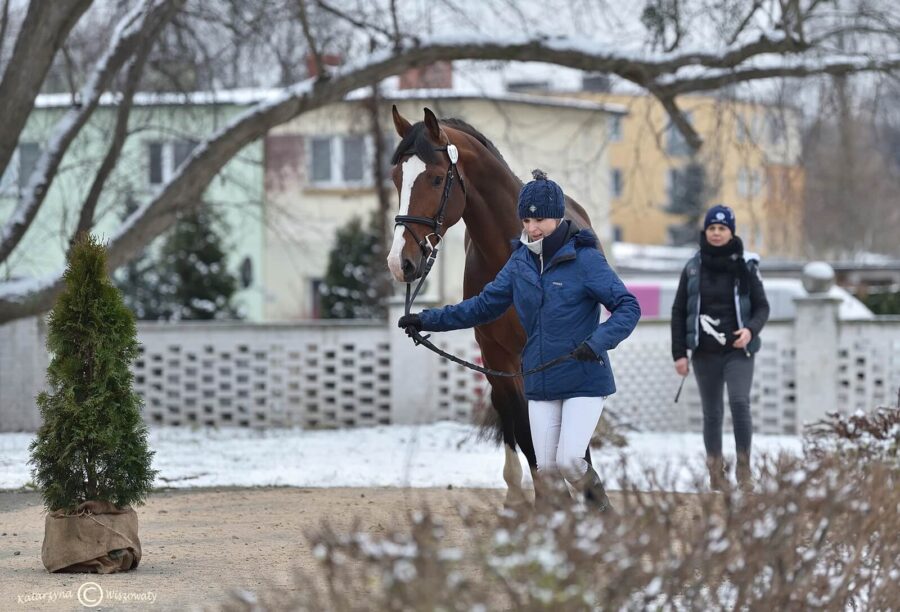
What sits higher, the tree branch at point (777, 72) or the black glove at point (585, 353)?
the tree branch at point (777, 72)

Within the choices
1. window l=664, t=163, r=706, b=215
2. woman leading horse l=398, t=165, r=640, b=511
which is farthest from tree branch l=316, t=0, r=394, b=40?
window l=664, t=163, r=706, b=215

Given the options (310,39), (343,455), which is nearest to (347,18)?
(310,39)

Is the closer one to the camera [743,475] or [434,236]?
[743,475]

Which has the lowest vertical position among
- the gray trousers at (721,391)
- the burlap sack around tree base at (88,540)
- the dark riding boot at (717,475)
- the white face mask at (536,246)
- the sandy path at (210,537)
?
the sandy path at (210,537)

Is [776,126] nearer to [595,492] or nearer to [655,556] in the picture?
[595,492]

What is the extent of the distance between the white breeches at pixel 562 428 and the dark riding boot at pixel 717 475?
4.19 ft

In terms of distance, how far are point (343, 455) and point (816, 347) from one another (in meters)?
5.42

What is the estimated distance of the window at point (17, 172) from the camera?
14.4 m

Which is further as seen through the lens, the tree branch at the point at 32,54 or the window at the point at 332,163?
the window at the point at 332,163

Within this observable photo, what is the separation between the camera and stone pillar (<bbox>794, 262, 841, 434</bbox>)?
549 inches

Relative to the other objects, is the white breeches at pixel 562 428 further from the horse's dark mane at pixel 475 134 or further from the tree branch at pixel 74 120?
the tree branch at pixel 74 120

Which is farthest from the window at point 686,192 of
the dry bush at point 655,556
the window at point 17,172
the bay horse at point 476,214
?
the dry bush at point 655,556

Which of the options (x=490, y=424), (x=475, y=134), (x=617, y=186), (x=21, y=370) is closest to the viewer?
(x=475, y=134)

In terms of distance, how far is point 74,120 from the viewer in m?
13.0
